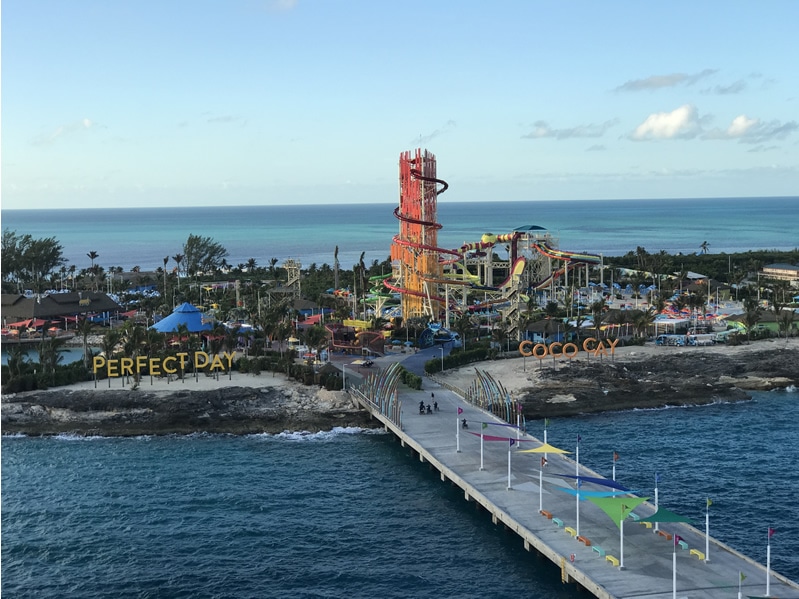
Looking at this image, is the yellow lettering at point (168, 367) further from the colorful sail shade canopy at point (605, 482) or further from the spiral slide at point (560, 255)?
the spiral slide at point (560, 255)

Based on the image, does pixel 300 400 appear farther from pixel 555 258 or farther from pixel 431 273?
pixel 555 258

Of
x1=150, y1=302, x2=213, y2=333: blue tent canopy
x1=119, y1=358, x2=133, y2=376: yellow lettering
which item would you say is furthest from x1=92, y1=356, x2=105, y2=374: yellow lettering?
x1=150, y1=302, x2=213, y2=333: blue tent canopy

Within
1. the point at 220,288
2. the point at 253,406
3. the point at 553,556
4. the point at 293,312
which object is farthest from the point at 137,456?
the point at 220,288

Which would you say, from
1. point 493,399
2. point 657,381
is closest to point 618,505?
point 493,399

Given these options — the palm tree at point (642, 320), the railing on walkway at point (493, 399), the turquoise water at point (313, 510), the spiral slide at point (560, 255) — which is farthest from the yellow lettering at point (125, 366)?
the spiral slide at point (560, 255)

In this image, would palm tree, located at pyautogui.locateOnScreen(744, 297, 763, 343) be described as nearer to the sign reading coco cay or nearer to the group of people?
the sign reading coco cay

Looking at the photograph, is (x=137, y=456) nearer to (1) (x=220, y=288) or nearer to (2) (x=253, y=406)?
(2) (x=253, y=406)
